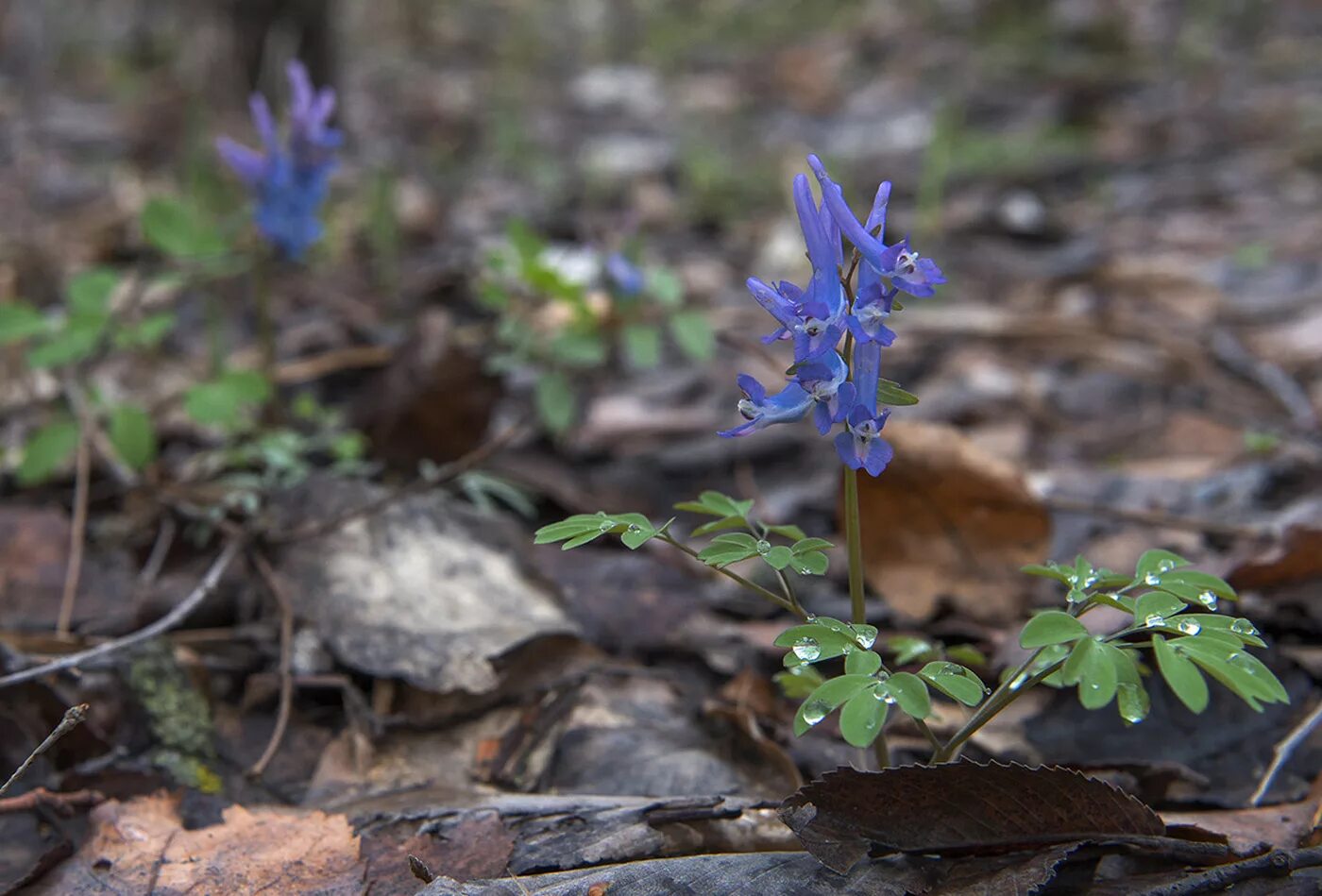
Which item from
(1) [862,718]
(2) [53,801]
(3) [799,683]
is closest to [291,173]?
(2) [53,801]

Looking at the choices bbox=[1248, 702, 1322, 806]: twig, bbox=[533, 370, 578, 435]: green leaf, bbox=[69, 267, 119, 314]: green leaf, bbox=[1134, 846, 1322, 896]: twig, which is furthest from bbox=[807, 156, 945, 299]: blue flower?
bbox=[69, 267, 119, 314]: green leaf

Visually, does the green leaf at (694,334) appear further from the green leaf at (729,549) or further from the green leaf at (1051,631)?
the green leaf at (1051,631)

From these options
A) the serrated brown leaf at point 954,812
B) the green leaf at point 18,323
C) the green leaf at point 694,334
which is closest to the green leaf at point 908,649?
the serrated brown leaf at point 954,812

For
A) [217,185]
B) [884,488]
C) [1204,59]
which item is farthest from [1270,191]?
[217,185]

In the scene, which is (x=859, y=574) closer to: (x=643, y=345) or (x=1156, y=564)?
(x=1156, y=564)

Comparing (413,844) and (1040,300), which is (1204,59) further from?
(413,844)
